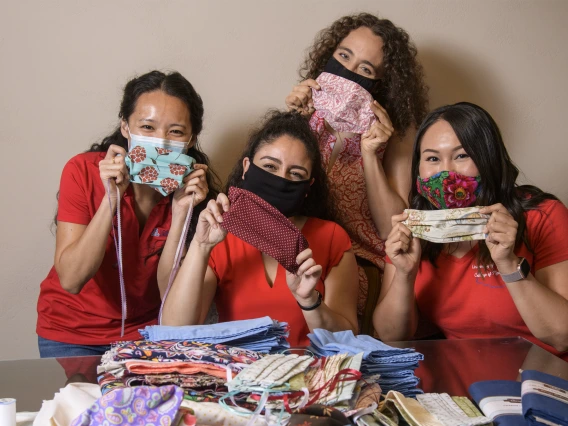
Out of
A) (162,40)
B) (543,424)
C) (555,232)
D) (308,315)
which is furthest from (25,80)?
(543,424)

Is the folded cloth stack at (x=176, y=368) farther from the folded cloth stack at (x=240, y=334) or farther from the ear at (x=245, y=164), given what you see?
the ear at (x=245, y=164)

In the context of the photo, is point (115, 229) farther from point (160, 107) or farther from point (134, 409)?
point (134, 409)

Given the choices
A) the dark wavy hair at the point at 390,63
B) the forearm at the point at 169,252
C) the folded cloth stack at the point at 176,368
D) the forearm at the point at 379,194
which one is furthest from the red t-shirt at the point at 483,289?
the folded cloth stack at the point at 176,368

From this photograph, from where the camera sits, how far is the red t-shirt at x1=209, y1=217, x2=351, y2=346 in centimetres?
261

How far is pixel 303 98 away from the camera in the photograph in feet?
10.8

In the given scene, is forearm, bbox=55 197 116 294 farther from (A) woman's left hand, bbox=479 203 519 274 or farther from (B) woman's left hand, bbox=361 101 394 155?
(A) woman's left hand, bbox=479 203 519 274

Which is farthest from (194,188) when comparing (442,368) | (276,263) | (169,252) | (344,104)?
(442,368)

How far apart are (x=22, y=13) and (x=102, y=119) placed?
66 centimetres

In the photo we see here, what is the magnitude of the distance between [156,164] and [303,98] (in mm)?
867

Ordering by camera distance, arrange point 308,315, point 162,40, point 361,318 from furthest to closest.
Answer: point 162,40 < point 361,318 < point 308,315

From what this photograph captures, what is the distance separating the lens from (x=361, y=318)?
3.26 meters

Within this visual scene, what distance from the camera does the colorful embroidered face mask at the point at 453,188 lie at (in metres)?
2.66

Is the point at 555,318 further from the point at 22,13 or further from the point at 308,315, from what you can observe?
the point at 22,13

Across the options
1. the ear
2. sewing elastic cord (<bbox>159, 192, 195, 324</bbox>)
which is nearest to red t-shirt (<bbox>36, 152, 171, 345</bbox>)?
sewing elastic cord (<bbox>159, 192, 195, 324</bbox>)
